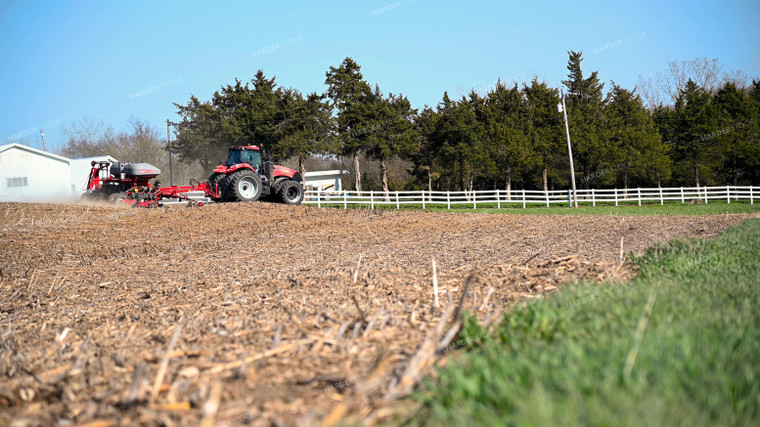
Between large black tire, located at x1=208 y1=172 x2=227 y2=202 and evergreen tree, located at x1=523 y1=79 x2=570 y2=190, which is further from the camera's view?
evergreen tree, located at x1=523 y1=79 x2=570 y2=190

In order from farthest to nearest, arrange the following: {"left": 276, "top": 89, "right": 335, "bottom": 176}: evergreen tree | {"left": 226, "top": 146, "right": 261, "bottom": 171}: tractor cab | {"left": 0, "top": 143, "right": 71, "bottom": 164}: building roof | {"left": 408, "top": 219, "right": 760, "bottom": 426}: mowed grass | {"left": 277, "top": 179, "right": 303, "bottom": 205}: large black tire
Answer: {"left": 276, "top": 89, "right": 335, "bottom": 176}: evergreen tree < {"left": 0, "top": 143, "right": 71, "bottom": 164}: building roof < {"left": 277, "top": 179, "right": 303, "bottom": 205}: large black tire < {"left": 226, "top": 146, "right": 261, "bottom": 171}: tractor cab < {"left": 408, "top": 219, "right": 760, "bottom": 426}: mowed grass

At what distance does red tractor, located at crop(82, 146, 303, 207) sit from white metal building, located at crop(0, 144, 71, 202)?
1720 centimetres

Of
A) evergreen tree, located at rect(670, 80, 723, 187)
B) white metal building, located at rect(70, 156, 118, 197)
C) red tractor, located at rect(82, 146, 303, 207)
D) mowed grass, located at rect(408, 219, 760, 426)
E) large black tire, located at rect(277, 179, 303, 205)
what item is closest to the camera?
mowed grass, located at rect(408, 219, 760, 426)

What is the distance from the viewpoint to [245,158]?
21.0 meters

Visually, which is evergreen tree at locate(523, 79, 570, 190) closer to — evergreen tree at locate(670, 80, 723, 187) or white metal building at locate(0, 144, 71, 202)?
evergreen tree at locate(670, 80, 723, 187)

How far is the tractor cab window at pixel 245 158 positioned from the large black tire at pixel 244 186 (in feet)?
2.09

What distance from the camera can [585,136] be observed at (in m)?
37.2

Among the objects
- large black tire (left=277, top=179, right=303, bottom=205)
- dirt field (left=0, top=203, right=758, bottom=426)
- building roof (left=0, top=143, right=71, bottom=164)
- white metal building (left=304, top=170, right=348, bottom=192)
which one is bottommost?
dirt field (left=0, top=203, right=758, bottom=426)

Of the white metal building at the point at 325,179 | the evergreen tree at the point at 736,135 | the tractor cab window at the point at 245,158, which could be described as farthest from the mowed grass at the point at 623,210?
the white metal building at the point at 325,179

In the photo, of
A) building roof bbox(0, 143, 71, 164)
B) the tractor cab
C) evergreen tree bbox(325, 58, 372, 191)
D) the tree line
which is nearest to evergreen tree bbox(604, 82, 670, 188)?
the tree line

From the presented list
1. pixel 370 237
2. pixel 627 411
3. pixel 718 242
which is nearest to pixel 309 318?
pixel 627 411

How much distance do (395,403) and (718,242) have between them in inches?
289

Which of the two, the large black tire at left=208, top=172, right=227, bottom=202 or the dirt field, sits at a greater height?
the large black tire at left=208, top=172, right=227, bottom=202

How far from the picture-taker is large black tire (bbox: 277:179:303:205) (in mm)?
21766
